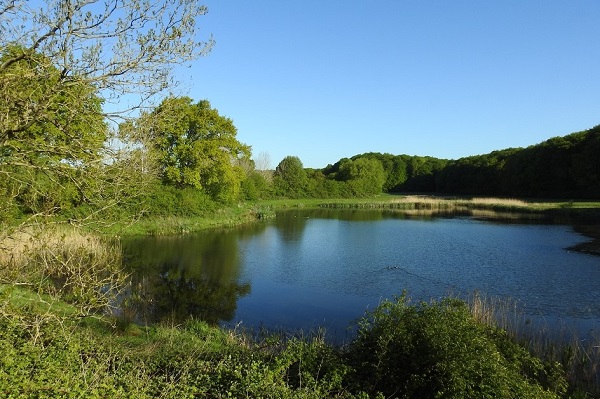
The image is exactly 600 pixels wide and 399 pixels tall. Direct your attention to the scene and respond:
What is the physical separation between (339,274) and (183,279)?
5.58 m

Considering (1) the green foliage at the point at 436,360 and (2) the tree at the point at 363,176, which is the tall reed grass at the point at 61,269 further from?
(2) the tree at the point at 363,176

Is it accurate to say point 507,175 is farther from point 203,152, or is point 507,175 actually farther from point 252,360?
point 252,360

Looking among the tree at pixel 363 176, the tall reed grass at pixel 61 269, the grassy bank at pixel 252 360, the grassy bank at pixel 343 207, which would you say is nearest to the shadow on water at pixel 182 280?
the grassy bank at pixel 343 207

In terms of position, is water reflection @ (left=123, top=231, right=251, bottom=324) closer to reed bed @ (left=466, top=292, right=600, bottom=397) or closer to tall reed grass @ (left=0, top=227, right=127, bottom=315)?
tall reed grass @ (left=0, top=227, right=127, bottom=315)

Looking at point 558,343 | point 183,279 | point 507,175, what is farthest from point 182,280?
point 507,175

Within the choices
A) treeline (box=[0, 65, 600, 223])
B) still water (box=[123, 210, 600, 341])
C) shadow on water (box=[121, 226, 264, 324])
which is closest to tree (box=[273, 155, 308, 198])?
treeline (box=[0, 65, 600, 223])

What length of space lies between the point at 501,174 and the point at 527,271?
57.9 meters

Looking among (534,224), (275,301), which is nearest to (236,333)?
(275,301)

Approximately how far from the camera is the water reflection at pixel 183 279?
12.1 metres

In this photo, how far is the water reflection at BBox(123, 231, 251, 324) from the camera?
12.1 m

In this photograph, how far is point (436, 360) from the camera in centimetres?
587

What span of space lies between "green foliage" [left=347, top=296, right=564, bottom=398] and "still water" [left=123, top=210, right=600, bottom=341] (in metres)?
3.41

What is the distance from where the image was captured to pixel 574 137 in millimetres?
58688

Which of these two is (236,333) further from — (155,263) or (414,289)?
(155,263)
